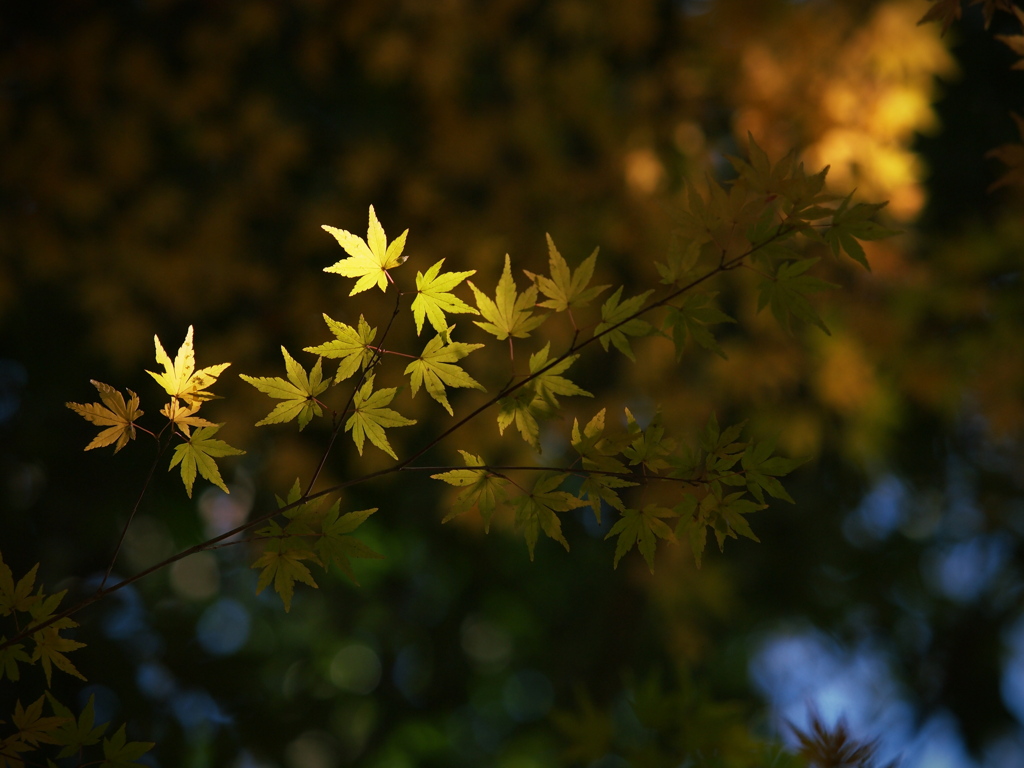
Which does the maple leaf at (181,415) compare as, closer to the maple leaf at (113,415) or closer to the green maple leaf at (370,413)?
the maple leaf at (113,415)

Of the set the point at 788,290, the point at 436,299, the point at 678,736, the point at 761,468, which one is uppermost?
the point at 436,299

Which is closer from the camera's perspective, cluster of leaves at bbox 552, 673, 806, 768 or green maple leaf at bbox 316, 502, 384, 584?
green maple leaf at bbox 316, 502, 384, 584

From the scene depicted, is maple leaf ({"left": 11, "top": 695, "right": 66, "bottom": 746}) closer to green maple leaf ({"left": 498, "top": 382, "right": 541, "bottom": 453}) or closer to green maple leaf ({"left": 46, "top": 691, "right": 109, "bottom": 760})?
green maple leaf ({"left": 46, "top": 691, "right": 109, "bottom": 760})

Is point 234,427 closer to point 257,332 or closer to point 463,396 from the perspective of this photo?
point 257,332

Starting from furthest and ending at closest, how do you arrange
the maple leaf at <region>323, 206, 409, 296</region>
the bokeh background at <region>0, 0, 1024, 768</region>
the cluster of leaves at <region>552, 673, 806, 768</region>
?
the bokeh background at <region>0, 0, 1024, 768</region> < the cluster of leaves at <region>552, 673, 806, 768</region> < the maple leaf at <region>323, 206, 409, 296</region>

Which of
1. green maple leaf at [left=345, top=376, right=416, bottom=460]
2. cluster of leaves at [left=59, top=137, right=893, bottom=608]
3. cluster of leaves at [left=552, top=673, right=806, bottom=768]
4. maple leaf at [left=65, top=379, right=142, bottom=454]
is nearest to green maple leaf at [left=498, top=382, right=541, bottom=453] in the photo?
cluster of leaves at [left=59, top=137, right=893, bottom=608]

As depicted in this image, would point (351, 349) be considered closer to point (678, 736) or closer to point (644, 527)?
point (644, 527)

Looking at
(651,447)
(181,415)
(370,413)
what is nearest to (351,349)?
(370,413)
